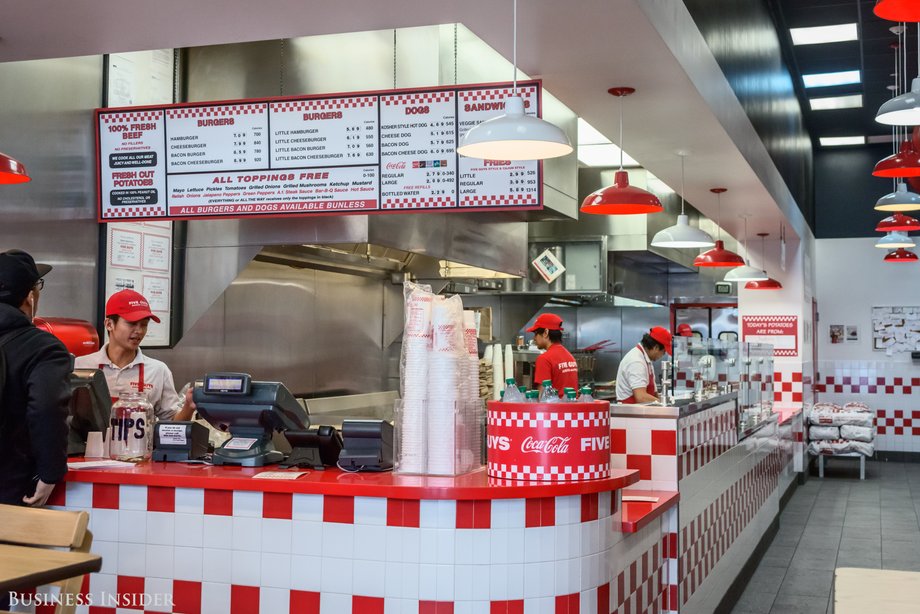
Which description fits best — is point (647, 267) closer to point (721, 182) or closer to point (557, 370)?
point (721, 182)

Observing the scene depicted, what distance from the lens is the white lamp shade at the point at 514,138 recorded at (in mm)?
3297

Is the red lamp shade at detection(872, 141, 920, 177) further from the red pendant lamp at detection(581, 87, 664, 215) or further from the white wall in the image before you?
the white wall

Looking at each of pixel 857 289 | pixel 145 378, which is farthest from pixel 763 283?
pixel 145 378

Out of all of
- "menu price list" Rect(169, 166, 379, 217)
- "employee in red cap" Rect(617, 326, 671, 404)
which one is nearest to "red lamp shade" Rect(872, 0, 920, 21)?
"menu price list" Rect(169, 166, 379, 217)

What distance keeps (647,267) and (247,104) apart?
8758mm

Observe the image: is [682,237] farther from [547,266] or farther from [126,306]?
[547,266]

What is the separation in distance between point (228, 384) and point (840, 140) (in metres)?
12.0

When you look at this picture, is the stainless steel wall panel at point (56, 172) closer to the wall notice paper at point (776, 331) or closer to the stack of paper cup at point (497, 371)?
the stack of paper cup at point (497, 371)

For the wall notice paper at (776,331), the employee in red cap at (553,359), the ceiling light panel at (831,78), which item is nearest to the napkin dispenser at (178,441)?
the employee in red cap at (553,359)

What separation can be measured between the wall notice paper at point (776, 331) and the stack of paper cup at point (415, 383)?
845cm

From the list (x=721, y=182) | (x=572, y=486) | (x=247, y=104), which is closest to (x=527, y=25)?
(x=247, y=104)

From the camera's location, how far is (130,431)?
12.1 ft

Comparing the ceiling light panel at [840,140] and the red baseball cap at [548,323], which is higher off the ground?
the ceiling light panel at [840,140]

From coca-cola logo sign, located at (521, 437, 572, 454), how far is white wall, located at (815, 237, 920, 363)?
37.3 ft
